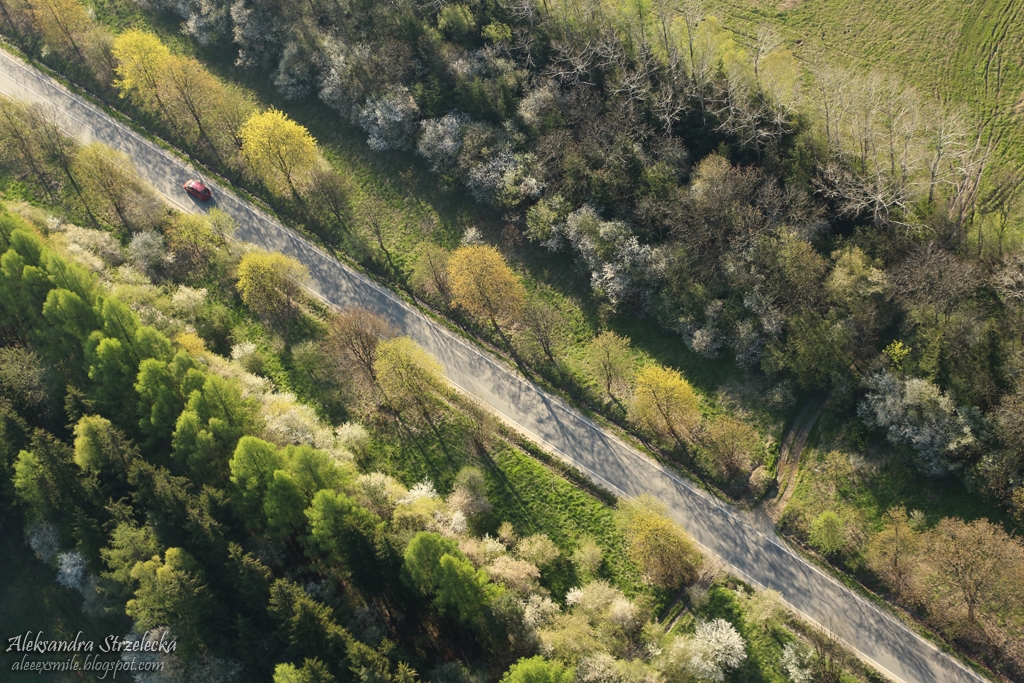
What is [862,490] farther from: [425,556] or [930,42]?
[930,42]

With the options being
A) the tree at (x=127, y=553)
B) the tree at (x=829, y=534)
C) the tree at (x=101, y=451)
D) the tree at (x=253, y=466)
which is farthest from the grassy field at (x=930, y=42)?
the tree at (x=127, y=553)

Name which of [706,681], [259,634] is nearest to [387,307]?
[259,634]

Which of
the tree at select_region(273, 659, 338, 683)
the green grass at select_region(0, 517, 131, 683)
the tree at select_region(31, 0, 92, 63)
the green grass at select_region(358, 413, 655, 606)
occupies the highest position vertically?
the tree at select_region(31, 0, 92, 63)

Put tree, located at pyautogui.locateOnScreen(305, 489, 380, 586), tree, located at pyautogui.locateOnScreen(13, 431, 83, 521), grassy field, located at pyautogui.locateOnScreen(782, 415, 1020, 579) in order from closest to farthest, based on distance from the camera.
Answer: tree, located at pyautogui.locateOnScreen(305, 489, 380, 586) < tree, located at pyautogui.locateOnScreen(13, 431, 83, 521) < grassy field, located at pyautogui.locateOnScreen(782, 415, 1020, 579)

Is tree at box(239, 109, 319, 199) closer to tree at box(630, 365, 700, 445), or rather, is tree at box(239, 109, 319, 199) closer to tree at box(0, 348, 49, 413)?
tree at box(0, 348, 49, 413)

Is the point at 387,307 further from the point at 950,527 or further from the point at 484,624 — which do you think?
the point at 950,527

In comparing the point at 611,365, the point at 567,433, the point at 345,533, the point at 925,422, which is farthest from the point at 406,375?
the point at 925,422

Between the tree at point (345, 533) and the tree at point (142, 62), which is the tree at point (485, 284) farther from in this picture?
the tree at point (142, 62)

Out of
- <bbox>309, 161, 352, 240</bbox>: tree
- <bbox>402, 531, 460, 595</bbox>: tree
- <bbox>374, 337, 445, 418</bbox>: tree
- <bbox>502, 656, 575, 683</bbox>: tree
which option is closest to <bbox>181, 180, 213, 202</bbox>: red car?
<bbox>309, 161, 352, 240</bbox>: tree
